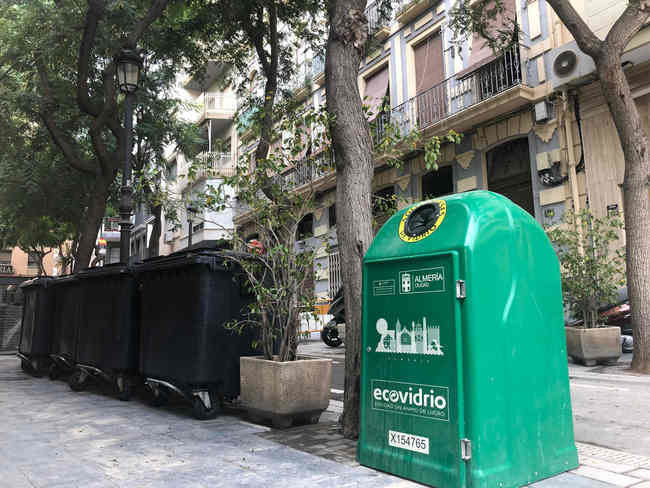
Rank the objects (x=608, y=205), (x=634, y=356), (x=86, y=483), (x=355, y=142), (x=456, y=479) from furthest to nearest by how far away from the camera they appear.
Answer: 1. (x=608, y=205)
2. (x=634, y=356)
3. (x=355, y=142)
4. (x=86, y=483)
5. (x=456, y=479)

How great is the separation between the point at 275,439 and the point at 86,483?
5.09 ft

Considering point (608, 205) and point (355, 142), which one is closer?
point (355, 142)

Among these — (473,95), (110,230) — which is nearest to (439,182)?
(473,95)

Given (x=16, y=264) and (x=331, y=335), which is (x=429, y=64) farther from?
(x=16, y=264)

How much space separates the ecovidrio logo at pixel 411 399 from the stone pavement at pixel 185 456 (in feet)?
1.37

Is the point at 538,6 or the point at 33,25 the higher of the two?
the point at 538,6

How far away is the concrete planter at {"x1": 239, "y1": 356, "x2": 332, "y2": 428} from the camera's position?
190 inches

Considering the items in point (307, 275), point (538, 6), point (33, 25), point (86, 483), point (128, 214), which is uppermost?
point (538, 6)

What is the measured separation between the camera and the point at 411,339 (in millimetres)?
3436

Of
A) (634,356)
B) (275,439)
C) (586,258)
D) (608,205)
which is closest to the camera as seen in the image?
(275,439)

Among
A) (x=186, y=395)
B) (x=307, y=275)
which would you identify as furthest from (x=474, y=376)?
(x=186, y=395)

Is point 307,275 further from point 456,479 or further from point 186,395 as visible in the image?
point 456,479

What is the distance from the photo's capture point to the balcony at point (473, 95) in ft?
43.5

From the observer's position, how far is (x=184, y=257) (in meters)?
5.73
